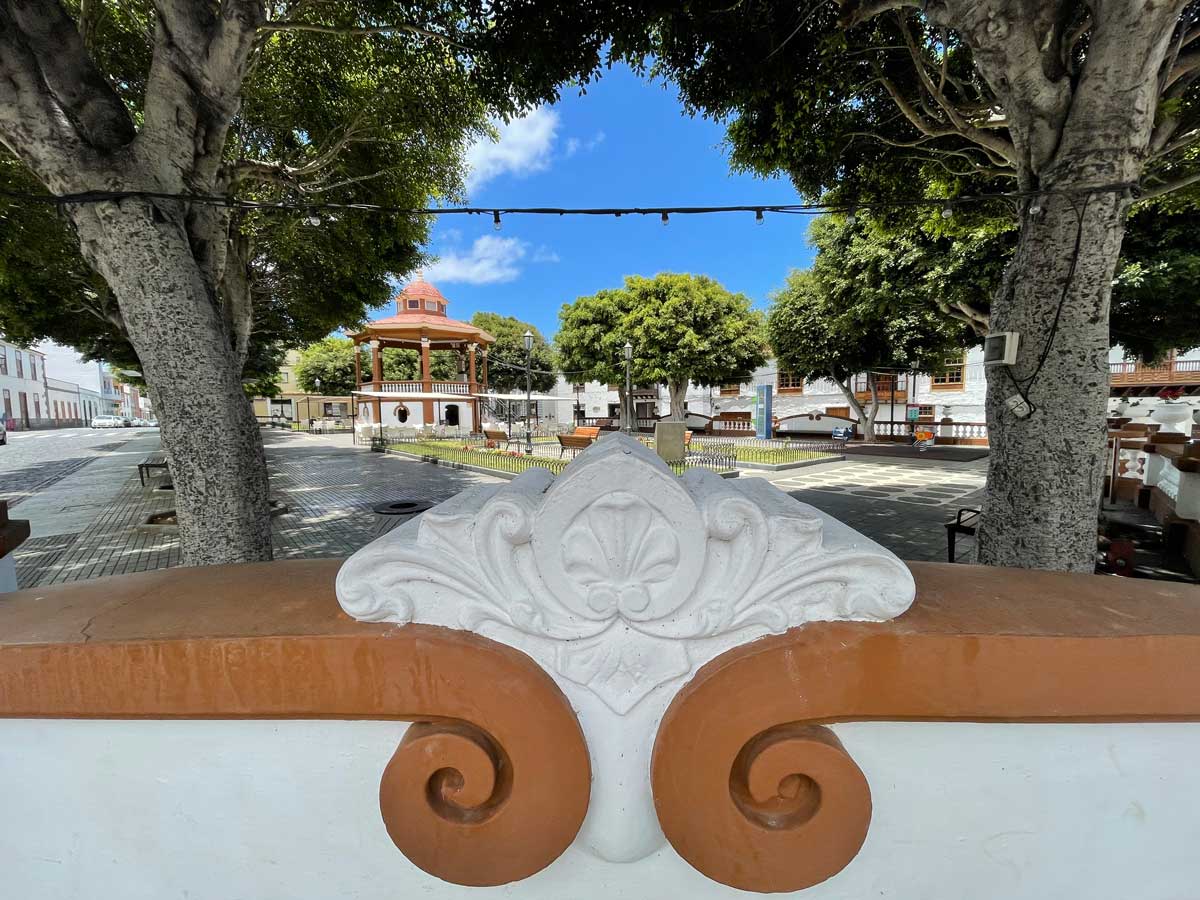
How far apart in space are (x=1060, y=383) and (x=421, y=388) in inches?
970

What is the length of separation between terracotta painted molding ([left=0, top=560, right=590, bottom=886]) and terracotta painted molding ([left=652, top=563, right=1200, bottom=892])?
0.81ft

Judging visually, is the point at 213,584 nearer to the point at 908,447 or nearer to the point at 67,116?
the point at 67,116

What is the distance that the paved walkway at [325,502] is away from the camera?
6.27m

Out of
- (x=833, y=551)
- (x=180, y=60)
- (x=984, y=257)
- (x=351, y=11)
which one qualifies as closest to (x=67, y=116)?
(x=180, y=60)

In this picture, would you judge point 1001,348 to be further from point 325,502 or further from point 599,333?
point 599,333

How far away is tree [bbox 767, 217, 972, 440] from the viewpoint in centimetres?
1380

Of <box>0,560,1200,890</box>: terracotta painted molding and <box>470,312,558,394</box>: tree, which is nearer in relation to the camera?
<box>0,560,1200,890</box>: terracotta painted molding

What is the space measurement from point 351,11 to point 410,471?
33.3 ft

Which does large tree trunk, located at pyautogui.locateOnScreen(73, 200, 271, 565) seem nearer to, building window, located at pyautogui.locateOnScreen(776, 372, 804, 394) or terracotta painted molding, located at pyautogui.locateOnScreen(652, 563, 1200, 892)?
terracotta painted molding, located at pyautogui.locateOnScreen(652, 563, 1200, 892)

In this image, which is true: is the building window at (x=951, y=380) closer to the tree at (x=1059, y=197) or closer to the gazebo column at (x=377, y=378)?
the tree at (x=1059, y=197)

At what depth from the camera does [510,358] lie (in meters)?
38.0

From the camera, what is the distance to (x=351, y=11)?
16.9 ft

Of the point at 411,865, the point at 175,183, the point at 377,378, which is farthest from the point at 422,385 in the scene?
the point at 411,865

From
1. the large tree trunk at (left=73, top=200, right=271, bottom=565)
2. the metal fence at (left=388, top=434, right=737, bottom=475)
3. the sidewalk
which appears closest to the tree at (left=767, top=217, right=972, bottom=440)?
the metal fence at (left=388, top=434, right=737, bottom=475)
